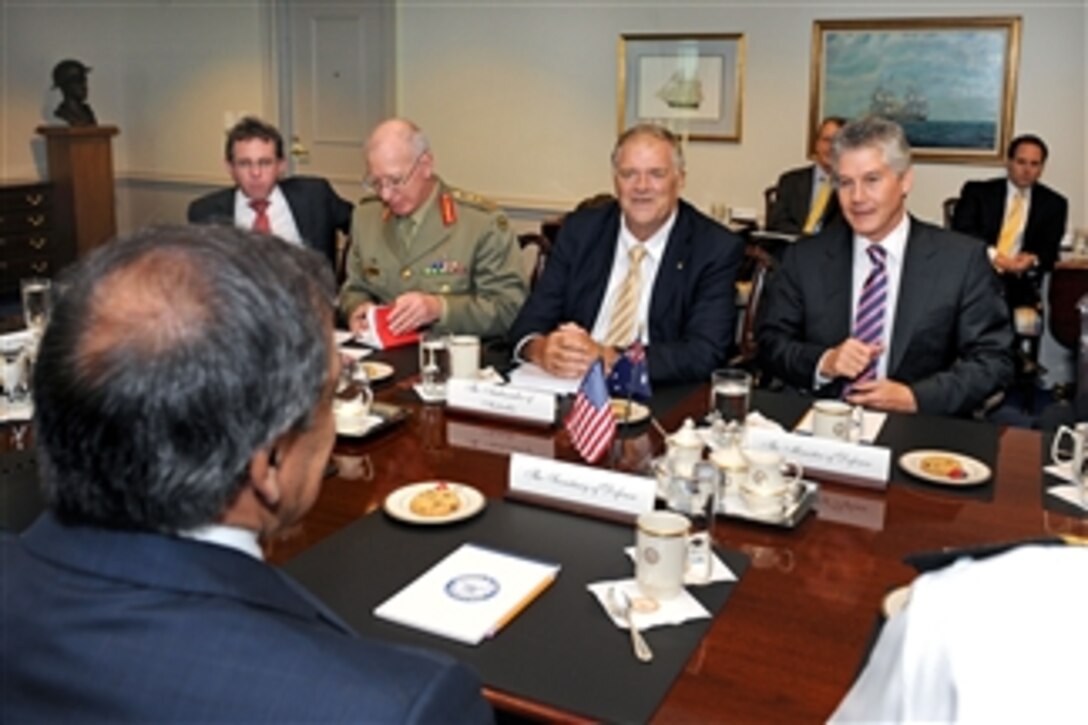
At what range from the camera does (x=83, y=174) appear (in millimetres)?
7227

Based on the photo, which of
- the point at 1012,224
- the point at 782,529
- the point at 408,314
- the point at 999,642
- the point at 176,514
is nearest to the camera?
the point at 999,642

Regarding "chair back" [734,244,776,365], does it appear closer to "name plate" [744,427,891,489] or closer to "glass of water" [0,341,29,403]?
"name plate" [744,427,891,489]

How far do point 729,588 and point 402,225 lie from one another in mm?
2150

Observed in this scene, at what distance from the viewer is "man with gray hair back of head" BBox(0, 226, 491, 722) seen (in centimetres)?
75

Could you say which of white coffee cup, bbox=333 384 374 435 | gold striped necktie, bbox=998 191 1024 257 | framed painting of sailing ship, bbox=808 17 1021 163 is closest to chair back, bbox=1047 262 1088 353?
gold striped necktie, bbox=998 191 1024 257

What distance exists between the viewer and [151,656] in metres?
0.75

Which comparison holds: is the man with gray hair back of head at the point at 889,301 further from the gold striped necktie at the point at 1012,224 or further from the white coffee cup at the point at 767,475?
the gold striped necktie at the point at 1012,224

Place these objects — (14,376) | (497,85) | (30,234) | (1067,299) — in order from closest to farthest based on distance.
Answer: (14,376) → (1067,299) → (497,85) → (30,234)

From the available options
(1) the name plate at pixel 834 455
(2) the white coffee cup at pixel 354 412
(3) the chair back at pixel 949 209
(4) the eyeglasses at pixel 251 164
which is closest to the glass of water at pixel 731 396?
(1) the name plate at pixel 834 455

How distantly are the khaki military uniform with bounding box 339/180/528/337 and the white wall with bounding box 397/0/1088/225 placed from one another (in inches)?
122

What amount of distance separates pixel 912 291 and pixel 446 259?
55.0 inches

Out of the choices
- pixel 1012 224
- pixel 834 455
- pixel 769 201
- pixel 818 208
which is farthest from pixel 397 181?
pixel 1012 224

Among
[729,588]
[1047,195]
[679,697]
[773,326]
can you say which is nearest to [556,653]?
[679,697]

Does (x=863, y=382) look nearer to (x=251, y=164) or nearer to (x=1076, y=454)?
(x=1076, y=454)
